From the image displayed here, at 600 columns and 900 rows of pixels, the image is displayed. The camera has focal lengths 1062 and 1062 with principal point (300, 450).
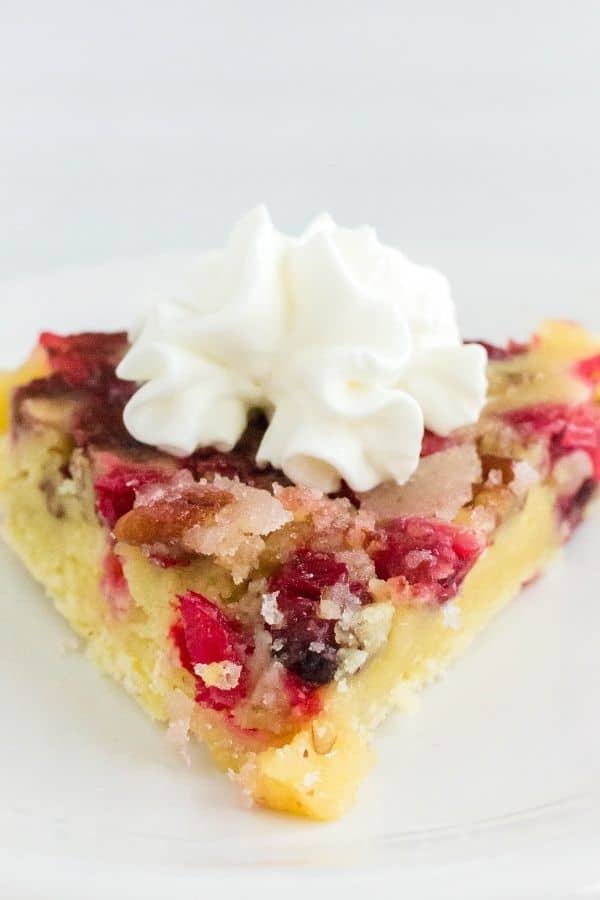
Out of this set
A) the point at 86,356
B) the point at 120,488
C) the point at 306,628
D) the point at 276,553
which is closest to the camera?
the point at 306,628

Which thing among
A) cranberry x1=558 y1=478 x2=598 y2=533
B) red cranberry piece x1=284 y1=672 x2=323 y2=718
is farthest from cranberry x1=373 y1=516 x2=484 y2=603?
cranberry x1=558 y1=478 x2=598 y2=533

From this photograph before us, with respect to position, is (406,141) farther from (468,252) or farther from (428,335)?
(428,335)

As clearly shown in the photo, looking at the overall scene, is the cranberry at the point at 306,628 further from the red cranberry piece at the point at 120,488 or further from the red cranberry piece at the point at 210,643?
the red cranberry piece at the point at 120,488

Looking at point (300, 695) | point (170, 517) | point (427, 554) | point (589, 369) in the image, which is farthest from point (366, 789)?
point (589, 369)

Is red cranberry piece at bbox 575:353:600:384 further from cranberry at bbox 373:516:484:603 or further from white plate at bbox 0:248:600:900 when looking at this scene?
cranberry at bbox 373:516:484:603

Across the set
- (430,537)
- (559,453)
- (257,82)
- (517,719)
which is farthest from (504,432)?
(257,82)

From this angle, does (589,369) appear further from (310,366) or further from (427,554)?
(427,554)
